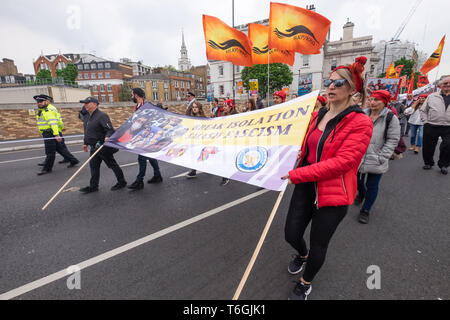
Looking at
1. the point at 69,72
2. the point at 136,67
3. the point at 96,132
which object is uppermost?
the point at 136,67

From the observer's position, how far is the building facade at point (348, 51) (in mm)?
51344

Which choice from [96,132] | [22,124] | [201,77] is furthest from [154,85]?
[96,132]

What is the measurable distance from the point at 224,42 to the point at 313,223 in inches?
255

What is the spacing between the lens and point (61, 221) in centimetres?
354

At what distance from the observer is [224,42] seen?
22.3ft

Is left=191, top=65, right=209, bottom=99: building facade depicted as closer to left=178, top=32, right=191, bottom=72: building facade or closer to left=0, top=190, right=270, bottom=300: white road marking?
left=178, top=32, right=191, bottom=72: building facade

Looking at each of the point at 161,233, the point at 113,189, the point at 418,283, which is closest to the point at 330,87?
the point at 418,283

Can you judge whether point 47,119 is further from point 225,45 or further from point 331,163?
point 331,163

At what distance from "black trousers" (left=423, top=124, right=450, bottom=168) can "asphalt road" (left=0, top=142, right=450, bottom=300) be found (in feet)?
2.86

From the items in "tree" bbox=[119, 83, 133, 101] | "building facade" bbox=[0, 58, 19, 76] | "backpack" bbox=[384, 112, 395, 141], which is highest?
"building facade" bbox=[0, 58, 19, 76]

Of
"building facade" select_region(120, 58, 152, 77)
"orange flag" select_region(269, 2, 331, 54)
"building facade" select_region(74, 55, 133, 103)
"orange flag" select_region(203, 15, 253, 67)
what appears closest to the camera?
"orange flag" select_region(269, 2, 331, 54)

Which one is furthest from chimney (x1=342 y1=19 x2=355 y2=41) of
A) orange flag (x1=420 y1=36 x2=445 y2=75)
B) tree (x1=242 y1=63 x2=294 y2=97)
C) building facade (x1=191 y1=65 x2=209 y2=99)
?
orange flag (x1=420 y1=36 x2=445 y2=75)

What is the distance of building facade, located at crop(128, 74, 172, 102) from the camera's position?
208 ft

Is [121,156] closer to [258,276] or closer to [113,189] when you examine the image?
[113,189]
